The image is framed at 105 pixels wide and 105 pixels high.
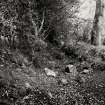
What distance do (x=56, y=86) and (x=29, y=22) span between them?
9.59 feet

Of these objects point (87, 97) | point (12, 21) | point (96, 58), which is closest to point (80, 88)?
point (87, 97)

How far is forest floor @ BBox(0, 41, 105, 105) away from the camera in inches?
198

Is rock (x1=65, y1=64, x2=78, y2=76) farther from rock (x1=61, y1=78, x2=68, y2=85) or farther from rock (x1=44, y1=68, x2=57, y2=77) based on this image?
rock (x1=61, y1=78, x2=68, y2=85)

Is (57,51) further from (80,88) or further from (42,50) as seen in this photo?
(80,88)

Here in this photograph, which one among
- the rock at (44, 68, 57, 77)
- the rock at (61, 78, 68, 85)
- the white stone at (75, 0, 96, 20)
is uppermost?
the white stone at (75, 0, 96, 20)

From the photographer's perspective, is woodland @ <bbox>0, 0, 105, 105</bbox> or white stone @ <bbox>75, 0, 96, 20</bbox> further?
white stone @ <bbox>75, 0, 96, 20</bbox>

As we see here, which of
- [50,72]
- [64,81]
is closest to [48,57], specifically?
[50,72]

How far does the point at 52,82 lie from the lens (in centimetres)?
646

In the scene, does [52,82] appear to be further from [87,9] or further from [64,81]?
[87,9]

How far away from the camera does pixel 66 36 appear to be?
993 centimetres

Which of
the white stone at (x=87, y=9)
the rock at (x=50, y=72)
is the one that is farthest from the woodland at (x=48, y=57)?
the white stone at (x=87, y=9)

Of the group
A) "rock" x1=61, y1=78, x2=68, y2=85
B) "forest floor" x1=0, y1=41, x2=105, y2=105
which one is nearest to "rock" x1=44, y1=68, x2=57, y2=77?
"forest floor" x1=0, y1=41, x2=105, y2=105

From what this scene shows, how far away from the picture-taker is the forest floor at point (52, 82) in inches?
198

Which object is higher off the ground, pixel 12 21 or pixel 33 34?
pixel 12 21
